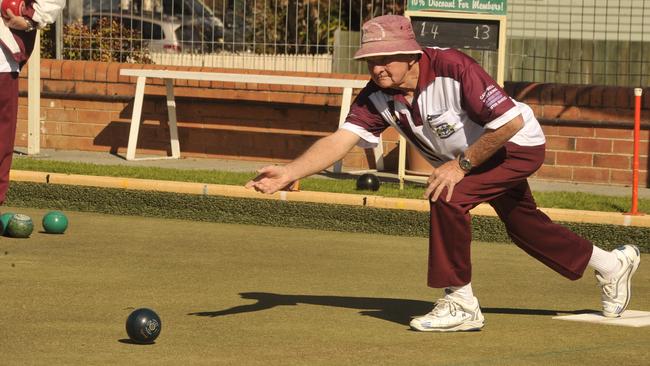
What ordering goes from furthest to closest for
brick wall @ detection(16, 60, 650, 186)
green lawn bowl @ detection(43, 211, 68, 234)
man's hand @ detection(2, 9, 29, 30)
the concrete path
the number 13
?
1. brick wall @ detection(16, 60, 650, 186)
2. the concrete path
3. the number 13
4. green lawn bowl @ detection(43, 211, 68, 234)
5. man's hand @ detection(2, 9, 29, 30)

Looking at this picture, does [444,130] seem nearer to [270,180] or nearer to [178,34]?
[270,180]

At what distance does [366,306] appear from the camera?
6.47 metres

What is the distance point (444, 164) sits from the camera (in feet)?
19.0

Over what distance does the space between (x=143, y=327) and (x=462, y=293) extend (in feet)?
4.60

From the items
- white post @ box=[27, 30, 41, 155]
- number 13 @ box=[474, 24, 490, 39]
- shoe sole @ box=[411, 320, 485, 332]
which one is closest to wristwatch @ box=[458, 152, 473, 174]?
shoe sole @ box=[411, 320, 485, 332]

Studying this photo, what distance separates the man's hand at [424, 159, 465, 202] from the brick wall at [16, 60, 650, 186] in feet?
21.0

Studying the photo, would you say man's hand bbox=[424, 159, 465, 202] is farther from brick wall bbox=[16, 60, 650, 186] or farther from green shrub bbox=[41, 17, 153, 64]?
green shrub bbox=[41, 17, 153, 64]

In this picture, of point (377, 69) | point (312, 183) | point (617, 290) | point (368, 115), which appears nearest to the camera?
point (377, 69)

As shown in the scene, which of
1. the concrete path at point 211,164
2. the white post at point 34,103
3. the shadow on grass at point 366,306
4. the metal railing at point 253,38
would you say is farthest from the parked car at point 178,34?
the shadow on grass at point 366,306

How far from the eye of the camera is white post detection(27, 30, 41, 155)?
1244cm

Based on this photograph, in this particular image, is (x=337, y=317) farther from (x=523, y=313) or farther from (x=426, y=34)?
(x=426, y=34)

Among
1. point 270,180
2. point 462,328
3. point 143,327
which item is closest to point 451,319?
point 462,328

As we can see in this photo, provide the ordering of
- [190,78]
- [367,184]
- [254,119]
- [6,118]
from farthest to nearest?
1. [254,119]
2. [190,78]
3. [367,184]
4. [6,118]

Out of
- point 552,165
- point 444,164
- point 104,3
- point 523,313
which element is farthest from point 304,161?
point 104,3
